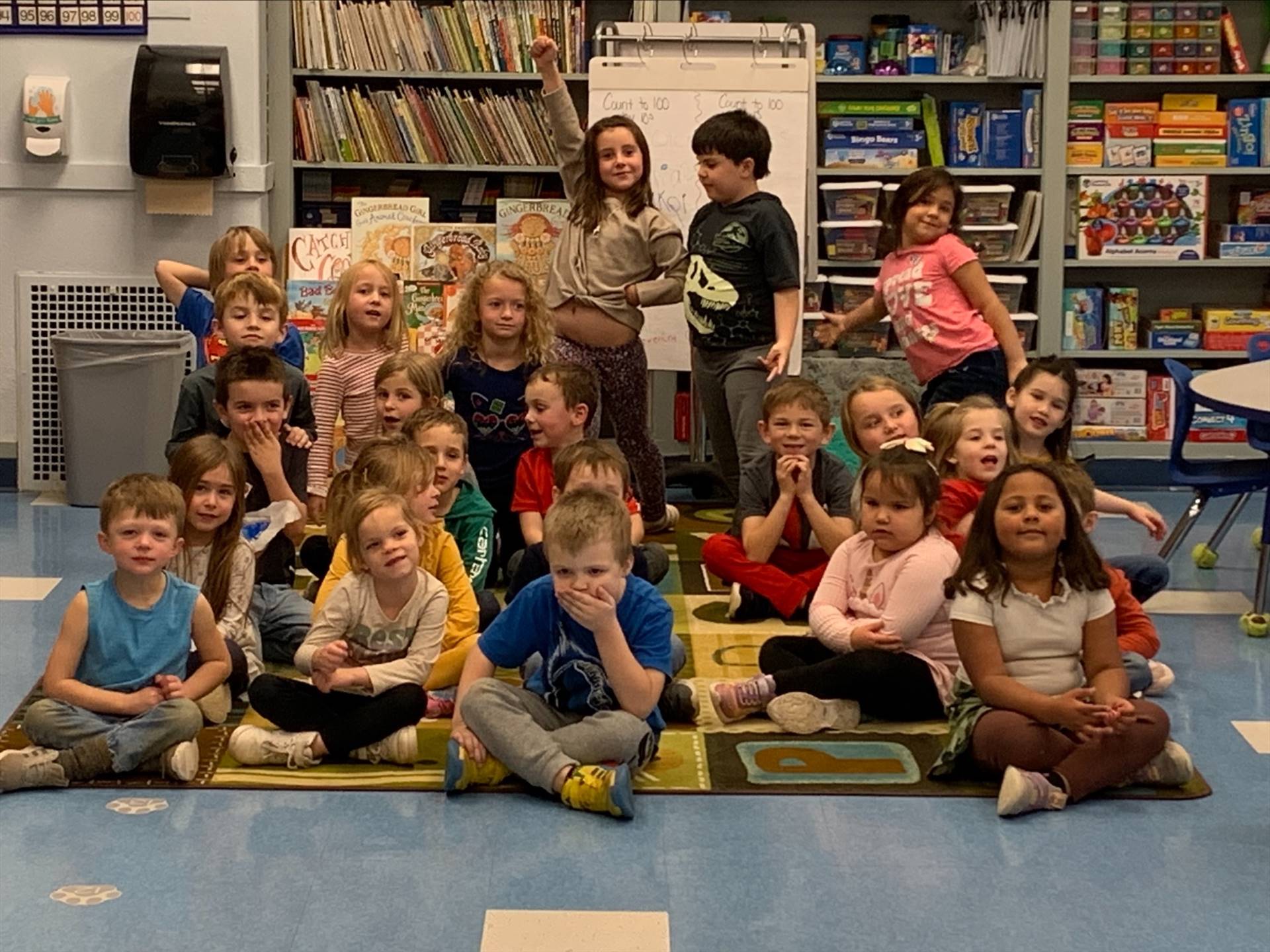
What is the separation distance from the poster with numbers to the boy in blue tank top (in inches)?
124

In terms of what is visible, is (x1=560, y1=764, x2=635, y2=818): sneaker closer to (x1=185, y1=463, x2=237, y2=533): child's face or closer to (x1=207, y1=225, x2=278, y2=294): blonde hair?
(x1=185, y1=463, x2=237, y2=533): child's face

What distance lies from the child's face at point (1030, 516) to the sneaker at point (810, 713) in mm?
555

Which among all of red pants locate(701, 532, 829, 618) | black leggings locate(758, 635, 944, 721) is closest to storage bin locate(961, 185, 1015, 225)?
red pants locate(701, 532, 829, 618)

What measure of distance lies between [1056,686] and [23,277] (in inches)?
164

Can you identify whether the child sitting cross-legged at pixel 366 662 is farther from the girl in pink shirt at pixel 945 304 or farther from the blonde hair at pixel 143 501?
the girl in pink shirt at pixel 945 304

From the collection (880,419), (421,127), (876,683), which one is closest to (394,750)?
(876,683)

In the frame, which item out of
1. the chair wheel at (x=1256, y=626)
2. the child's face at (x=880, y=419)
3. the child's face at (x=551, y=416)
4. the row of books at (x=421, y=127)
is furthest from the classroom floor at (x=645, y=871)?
the row of books at (x=421, y=127)

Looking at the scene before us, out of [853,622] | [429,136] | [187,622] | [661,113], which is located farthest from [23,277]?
[853,622]

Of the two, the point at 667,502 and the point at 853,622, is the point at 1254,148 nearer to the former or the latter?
the point at 667,502

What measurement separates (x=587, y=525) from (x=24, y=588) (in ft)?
7.54

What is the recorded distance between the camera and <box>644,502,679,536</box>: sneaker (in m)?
5.62

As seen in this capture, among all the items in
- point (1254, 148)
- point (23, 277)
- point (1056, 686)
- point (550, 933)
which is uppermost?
point (1254, 148)

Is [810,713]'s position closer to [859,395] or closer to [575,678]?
[575,678]

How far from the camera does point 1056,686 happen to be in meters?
3.32
